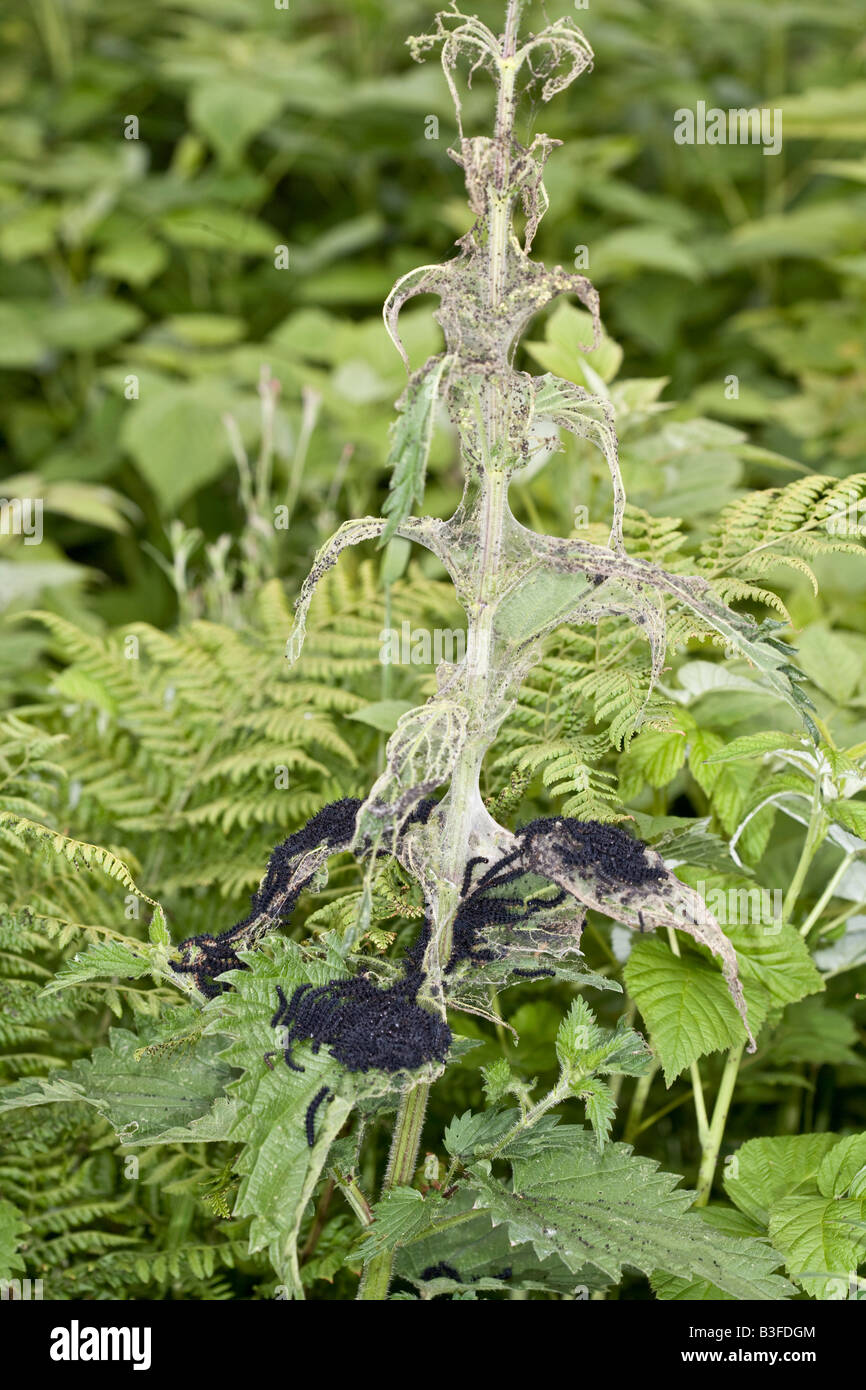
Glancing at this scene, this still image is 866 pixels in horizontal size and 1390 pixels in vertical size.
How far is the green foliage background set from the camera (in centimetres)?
142

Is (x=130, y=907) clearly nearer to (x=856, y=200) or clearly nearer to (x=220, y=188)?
(x=220, y=188)

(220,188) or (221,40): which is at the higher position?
(221,40)

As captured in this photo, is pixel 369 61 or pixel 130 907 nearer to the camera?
pixel 130 907

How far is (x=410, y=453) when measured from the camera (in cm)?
90

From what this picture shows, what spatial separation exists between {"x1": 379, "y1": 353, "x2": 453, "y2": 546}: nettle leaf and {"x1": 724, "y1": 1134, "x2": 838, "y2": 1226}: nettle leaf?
2.77 ft

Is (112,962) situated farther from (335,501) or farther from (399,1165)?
(335,501)

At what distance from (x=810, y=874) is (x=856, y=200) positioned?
120 inches

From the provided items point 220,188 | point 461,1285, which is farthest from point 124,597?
point 461,1285

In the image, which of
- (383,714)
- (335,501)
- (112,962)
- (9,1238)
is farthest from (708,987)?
(335,501)

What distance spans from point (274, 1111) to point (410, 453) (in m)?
0.54

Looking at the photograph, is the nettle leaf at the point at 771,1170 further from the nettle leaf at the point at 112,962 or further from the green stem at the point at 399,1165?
the nettle leaf at the point at 112,962

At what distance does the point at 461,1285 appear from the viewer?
119cm

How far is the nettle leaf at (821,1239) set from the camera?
1.14 meters

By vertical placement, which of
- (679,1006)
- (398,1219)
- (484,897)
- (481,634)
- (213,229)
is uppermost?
(213,229)
